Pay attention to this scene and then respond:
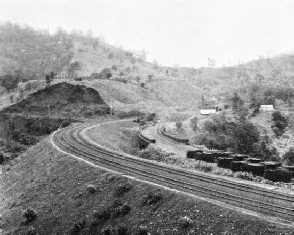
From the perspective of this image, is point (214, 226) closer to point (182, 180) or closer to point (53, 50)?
point (182, 180)

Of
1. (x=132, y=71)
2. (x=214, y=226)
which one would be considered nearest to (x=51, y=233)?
(x=214, y=226)

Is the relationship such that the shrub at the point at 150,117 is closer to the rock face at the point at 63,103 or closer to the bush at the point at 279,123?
the rock face at the point at 63,103

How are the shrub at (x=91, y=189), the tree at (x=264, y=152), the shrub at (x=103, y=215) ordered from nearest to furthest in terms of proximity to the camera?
the shrub at (x=103, y=215)
the shrub at (x=91, y=189)
the tree at (x=264, y=152)

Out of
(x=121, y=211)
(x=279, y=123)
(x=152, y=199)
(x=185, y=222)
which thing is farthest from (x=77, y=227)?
(x=279, y=123)

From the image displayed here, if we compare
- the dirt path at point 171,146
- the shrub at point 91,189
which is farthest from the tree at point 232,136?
the shrub at point 91,189

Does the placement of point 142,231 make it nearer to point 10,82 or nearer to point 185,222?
point 185,222

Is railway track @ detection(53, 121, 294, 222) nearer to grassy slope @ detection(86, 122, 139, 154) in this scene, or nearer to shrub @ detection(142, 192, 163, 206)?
shrub @ detection(142, 192, 163, 206)
